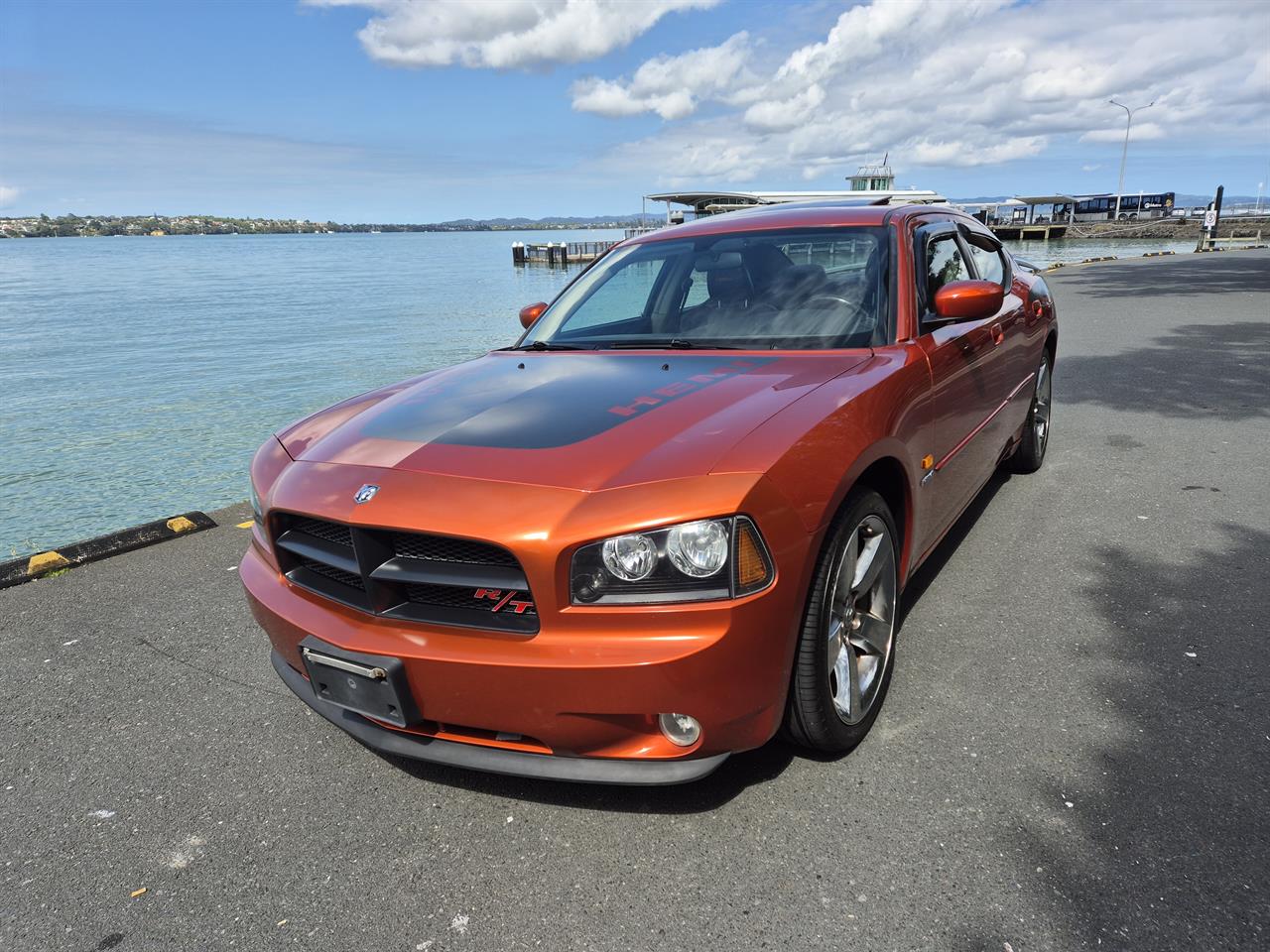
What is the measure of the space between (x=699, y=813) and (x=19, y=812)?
2089 mm

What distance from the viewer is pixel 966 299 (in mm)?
3006

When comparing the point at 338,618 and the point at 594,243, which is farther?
the point at 594,243

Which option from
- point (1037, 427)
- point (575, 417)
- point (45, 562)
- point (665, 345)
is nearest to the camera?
point (575, 417)

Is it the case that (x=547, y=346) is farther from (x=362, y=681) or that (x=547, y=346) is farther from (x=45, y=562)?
(x=45, y=562)

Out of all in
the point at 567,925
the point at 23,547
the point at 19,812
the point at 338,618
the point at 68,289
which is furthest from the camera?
the point at 68,289

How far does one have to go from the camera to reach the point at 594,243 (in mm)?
68312

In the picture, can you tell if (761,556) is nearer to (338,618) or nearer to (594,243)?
(338,618)

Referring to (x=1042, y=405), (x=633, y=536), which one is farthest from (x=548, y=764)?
(x=1042, y=405)

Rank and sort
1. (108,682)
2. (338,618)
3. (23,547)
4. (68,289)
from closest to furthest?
(338,618), (108,682), (23,547), (68,289)

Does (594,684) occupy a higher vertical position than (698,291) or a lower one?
lower

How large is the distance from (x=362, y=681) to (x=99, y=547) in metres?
3.41

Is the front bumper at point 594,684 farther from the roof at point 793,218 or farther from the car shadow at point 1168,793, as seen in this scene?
the roof at point 793,218

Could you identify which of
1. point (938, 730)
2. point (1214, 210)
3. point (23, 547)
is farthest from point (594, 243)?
point (938, 730)

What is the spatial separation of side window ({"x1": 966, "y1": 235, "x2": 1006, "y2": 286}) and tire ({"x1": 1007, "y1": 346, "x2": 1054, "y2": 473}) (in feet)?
2.42
